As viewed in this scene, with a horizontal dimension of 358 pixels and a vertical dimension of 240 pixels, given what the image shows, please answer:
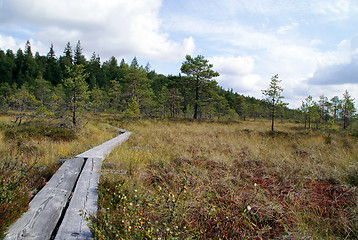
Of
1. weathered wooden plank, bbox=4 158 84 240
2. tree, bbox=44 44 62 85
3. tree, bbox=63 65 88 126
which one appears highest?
tree, bbox=44 44 62 85

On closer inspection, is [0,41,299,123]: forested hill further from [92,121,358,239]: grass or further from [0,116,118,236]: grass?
[92,121,358,239]: grass

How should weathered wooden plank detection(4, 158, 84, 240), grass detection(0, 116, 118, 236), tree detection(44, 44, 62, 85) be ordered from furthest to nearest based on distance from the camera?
tree detection(44, 44, 62, 85)
grass detection(0, 116, 118, 236)
weathered wooden plank detection(4, 158, 84, 240)

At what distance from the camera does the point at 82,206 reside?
252 centimetres

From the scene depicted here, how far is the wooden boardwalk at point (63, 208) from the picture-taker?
2.01 m

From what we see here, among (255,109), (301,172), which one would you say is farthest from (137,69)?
(255,109)

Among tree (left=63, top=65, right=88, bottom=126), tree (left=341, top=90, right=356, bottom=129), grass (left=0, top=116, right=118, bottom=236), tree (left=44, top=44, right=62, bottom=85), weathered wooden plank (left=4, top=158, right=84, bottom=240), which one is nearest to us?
weathered wooden plank (left=4, top=158, right=84, bottom=240)

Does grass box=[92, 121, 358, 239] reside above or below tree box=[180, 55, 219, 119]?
below

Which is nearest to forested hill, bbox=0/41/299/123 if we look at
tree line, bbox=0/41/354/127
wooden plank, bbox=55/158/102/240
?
tree line, bbox=0/41/354/127

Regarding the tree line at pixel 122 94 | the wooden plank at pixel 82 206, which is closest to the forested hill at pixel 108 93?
the tree line at pixel 122 94

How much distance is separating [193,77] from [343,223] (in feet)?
81.1

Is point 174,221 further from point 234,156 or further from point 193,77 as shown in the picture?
point 193,77

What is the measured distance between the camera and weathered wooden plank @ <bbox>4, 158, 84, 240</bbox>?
1993 millimetres

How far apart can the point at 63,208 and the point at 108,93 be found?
3544 centimetres

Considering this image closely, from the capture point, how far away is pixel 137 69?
70.2 feet
